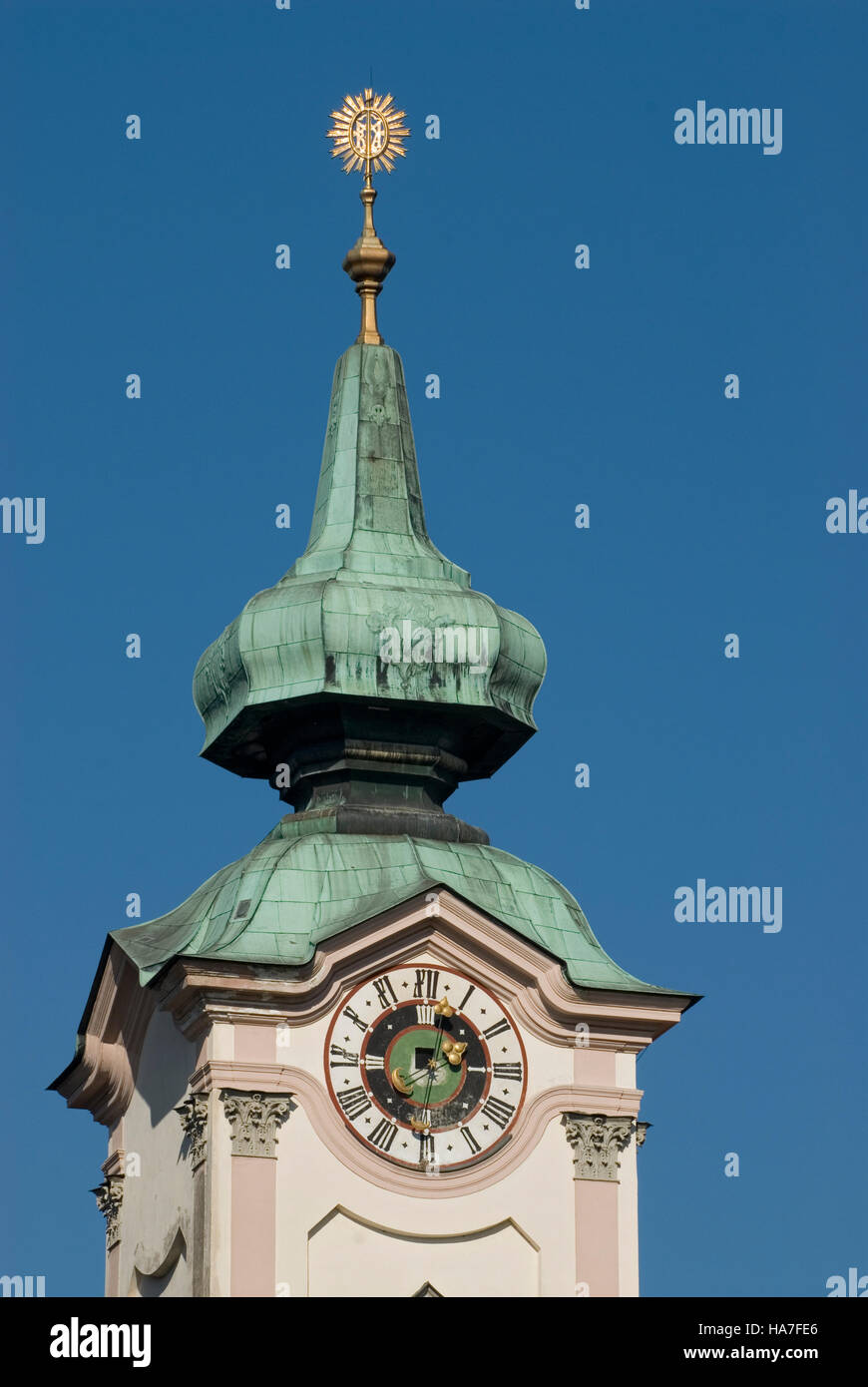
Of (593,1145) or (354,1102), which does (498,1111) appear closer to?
(593,1145)

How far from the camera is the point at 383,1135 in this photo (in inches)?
1828

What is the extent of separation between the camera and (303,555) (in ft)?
165

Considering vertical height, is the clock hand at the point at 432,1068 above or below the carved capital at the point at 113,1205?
above

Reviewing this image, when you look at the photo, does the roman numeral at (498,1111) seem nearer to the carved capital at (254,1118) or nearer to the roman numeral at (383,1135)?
the roman numeral at (383,1135)

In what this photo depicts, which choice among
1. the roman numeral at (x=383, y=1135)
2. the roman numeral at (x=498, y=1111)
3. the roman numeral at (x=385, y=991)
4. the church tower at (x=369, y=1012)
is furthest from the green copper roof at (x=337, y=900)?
the roman numeral at (x=383, y=1135)

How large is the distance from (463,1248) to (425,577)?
7.07 meters

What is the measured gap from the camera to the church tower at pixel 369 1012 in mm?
46188

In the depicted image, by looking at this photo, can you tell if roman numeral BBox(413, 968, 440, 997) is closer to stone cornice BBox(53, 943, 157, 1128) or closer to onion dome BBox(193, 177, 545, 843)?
onion dome BBox(193, 177, 545, 843)

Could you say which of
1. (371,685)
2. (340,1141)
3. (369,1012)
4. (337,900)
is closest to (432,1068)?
(369,1012)

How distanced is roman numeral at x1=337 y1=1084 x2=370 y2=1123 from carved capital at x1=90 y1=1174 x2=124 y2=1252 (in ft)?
12.8

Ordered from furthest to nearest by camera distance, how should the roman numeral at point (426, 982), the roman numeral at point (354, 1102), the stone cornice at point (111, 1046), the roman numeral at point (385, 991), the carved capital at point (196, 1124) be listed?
1. the stone cornice at point (111, 1046)
2. the roman numeral at point (426, 982)
3. the roman numeral at point (385, 991)
4. the roman numeral at point (354, 1102)
5. the carved capital at point (196, 1124)

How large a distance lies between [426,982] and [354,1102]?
140cm
